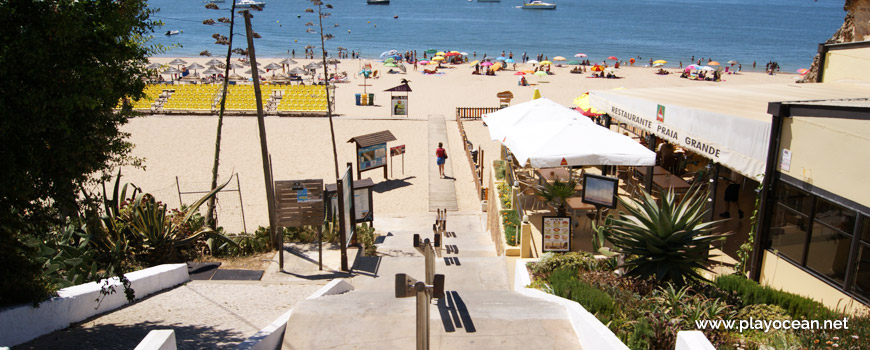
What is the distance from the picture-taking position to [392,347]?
5.80 m

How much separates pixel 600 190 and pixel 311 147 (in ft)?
49.5

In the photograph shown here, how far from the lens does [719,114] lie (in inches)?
367

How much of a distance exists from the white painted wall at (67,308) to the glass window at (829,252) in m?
8.60

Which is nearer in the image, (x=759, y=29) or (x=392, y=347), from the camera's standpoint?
(x=392, y=347)

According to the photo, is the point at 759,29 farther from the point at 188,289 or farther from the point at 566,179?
the point at 188,289

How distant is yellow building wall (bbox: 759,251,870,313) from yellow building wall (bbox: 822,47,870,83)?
228 inches

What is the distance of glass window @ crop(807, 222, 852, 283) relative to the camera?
714 cm

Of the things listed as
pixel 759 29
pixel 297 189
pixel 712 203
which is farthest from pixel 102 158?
pixel 759 29

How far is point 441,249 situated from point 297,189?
387 centimetres

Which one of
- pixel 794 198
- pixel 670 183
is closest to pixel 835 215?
pixel 794 198

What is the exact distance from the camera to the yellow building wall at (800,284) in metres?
6.98

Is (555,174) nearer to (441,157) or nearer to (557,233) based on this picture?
(557,233)

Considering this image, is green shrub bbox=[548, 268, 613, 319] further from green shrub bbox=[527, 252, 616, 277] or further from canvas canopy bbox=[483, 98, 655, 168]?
canvas canopy bbox=[483, 98, 655, 168]

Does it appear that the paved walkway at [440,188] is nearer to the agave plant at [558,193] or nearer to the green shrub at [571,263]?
the agave plant at [558,193]
